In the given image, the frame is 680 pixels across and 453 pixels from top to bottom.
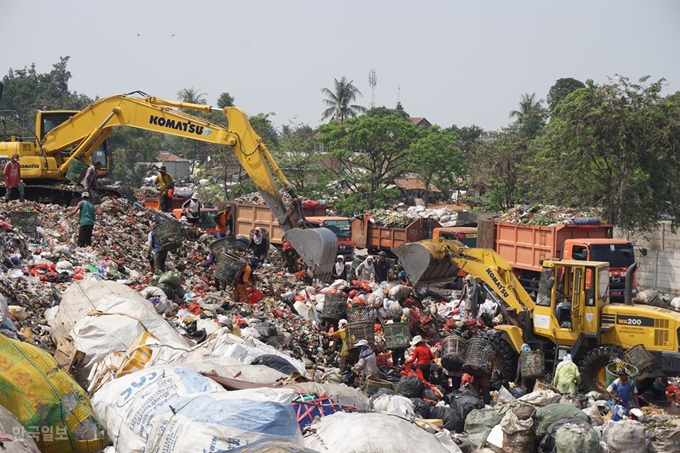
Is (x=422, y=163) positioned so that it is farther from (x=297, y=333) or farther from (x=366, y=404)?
(x=366, y=404)

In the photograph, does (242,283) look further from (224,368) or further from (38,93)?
(38,93)

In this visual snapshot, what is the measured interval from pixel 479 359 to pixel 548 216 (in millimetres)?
9064

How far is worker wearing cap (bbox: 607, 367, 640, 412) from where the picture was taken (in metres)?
9.78

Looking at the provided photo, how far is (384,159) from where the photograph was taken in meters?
34.5

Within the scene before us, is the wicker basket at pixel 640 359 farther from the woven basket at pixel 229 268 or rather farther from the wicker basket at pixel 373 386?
the woven basket at pixel 229 268

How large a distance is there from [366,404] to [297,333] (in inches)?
226

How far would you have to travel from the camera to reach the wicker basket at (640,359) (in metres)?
10.4

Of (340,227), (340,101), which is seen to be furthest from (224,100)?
(340,227)

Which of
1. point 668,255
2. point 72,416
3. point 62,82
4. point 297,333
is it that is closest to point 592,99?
point 668,255

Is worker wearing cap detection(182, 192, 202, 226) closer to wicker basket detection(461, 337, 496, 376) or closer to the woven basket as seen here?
the woven basket

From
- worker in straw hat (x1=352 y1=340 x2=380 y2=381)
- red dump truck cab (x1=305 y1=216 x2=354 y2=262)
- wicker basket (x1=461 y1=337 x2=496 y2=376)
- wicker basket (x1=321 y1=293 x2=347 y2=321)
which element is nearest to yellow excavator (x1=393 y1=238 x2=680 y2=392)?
wicker basket (x1=461 y1=337 x2=496 y2=376)

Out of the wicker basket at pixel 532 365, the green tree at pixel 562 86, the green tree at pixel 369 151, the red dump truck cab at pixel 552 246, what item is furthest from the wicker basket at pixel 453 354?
the green tree at pixel 562 86

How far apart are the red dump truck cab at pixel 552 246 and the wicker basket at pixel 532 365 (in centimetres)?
529

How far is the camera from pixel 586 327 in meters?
11.1
